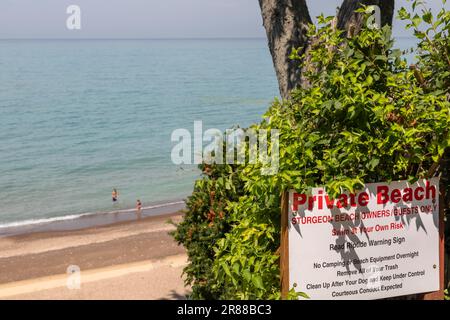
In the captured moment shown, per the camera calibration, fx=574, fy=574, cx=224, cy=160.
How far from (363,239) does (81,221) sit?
25941 millimetres

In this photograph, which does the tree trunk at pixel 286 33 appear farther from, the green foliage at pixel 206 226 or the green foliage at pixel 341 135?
the green foliage at pixel 341 135

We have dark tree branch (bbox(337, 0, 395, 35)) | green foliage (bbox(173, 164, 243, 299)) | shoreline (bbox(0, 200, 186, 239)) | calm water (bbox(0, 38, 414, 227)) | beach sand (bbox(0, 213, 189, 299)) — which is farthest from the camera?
calm water (bbox(0, 38, 414, 227))

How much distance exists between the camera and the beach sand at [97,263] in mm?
14422

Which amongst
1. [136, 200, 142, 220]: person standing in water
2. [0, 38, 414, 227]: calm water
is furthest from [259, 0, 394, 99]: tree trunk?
[136, 200, 142, 220]: person standing in water

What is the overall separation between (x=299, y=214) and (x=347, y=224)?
1.25 feet

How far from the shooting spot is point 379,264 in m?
4.34

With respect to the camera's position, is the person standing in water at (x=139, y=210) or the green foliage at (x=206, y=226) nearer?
the green foliage at (x=206, y=226)

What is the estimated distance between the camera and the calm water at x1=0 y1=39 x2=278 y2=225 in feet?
118

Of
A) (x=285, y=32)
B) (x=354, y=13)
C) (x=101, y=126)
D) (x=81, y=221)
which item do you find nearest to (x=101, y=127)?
(x=101, y=126)

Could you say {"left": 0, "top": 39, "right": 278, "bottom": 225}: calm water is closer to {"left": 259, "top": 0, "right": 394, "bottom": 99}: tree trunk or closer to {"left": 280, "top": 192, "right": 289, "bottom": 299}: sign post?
{"left": 259, "top": 0, "right": 394, "bottom": 99}: tree trunk

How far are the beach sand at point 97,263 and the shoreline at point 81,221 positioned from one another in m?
0.89

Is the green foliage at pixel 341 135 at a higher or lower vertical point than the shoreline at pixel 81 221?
higher

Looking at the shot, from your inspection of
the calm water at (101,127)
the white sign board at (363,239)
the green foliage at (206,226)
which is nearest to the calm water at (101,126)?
the calm water at (101,127)

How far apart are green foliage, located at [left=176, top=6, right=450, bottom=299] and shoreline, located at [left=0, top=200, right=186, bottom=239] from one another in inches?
869
